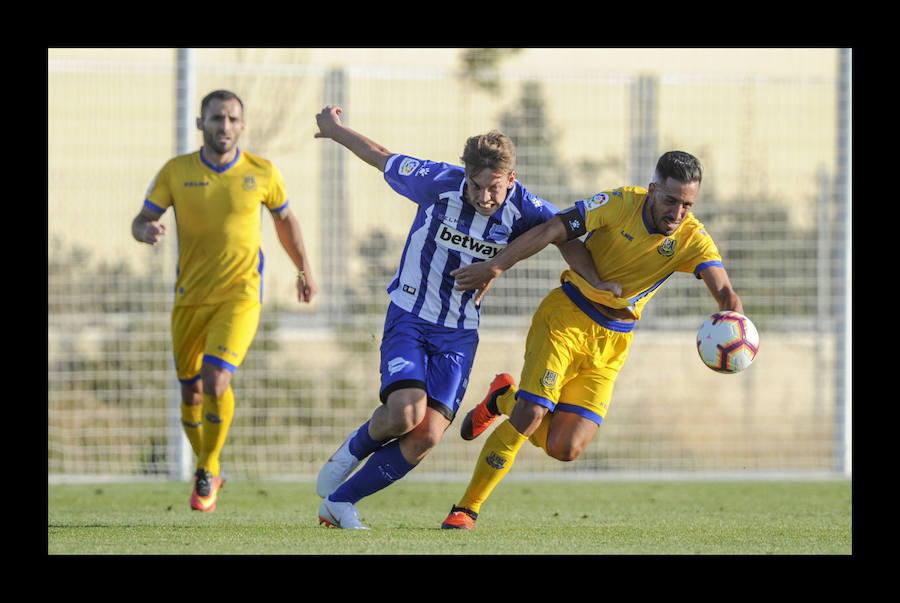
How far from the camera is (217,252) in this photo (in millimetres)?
7523

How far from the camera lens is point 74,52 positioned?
1041 cm

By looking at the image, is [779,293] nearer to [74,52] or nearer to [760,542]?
[760,542]

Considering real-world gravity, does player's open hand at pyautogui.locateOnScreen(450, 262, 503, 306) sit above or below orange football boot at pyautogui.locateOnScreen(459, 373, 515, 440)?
above

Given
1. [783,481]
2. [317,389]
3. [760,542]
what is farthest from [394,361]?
[783,481]

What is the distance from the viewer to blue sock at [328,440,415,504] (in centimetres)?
615

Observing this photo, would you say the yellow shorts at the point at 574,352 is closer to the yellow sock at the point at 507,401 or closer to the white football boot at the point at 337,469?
the yellow sock at the point at 507,401

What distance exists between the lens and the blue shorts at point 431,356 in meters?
6.10

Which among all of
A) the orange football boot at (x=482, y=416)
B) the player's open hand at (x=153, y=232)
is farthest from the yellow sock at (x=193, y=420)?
the orange football boot at (x=482, y=416)

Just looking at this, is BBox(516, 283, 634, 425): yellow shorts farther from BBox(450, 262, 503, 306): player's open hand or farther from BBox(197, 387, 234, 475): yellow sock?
BBox(197, 387, 234, 475): yellow sock

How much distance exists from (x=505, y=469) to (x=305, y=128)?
5.42 meters

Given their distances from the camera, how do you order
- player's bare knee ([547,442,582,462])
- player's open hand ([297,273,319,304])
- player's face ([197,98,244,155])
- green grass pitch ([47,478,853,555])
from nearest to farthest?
green grass pitch ([47,478,853,555]) < player's bare knee ([547,442,582,462]) < player's face ([197,98,244,155]) < player's open hand ([297,273,319,304])

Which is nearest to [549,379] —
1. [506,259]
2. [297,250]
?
[506,259]

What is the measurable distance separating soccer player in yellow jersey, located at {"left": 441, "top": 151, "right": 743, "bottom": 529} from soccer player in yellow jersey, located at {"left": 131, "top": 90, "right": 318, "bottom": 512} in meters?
1.74

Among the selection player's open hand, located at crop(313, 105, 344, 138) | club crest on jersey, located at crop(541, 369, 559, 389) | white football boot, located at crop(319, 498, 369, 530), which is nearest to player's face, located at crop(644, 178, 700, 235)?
club crest on jersey, located at crop(541, 369, 559, 389)
